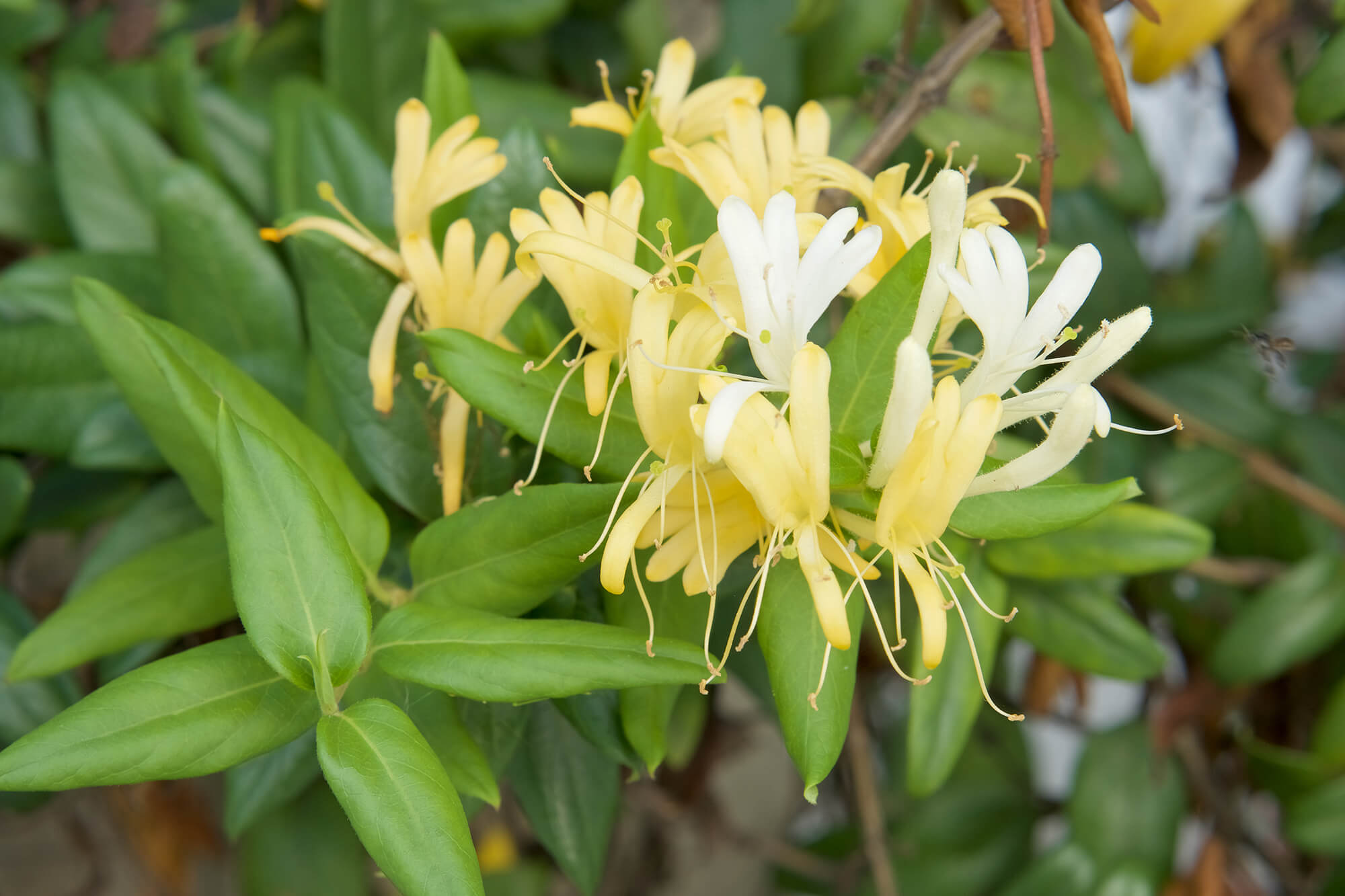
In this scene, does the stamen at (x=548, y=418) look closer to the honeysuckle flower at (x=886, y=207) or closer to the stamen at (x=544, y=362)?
the stamen at (x=544, y=362)

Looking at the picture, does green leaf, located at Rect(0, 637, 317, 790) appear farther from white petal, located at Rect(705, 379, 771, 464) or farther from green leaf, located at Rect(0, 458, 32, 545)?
green leaf, located at Rect(0, 458, 32, 545)

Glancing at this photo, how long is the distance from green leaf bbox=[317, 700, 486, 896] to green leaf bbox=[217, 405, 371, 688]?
3 centimetres

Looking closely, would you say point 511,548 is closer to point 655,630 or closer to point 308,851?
point 655,630

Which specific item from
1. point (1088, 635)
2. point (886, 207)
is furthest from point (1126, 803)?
point (886, 207)

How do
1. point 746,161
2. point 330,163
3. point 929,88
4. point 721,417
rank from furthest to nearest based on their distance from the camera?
point 330,163 → point 929,88 → point 746,161 → point 721,417

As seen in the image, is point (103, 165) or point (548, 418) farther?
point (103, 165)

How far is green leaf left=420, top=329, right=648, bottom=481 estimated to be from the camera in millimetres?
355

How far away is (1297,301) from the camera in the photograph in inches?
48.0

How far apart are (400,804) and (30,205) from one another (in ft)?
1.97

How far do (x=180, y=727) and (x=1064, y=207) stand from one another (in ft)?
2.44

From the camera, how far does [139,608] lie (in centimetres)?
47

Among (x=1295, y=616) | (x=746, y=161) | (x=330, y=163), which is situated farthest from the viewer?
(x=1295, y=616)

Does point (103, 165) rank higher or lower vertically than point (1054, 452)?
lower

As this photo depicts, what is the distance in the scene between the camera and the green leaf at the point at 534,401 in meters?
0.36
